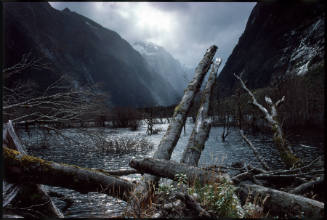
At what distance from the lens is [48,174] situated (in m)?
3.18

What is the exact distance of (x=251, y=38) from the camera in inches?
4978

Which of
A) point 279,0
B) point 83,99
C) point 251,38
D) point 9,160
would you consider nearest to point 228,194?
point 279,0

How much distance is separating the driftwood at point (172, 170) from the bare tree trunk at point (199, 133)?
57.9 inches

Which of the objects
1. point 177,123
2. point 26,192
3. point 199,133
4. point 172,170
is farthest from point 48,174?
point 199,133

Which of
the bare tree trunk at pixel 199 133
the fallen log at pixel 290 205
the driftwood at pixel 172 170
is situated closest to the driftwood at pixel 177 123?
the driftwood at pixel 172 170

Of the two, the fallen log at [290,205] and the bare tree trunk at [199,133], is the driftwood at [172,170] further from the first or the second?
the bare tree trunk at [199,133]

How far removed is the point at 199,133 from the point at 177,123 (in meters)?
0.83

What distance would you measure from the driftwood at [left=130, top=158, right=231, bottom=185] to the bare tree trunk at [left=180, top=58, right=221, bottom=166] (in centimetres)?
147

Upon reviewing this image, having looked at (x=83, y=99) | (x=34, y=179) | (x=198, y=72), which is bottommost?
(x=34, y=179)

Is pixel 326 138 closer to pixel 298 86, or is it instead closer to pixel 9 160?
pixel 9 160

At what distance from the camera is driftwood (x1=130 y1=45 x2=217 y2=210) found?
3673 mm

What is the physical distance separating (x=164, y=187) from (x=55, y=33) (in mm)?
238050

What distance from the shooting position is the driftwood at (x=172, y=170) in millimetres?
3130

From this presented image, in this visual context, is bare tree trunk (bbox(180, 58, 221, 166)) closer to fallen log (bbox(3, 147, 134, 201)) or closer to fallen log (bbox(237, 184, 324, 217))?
fallen log (bbox(237, 184, 324, 217))
